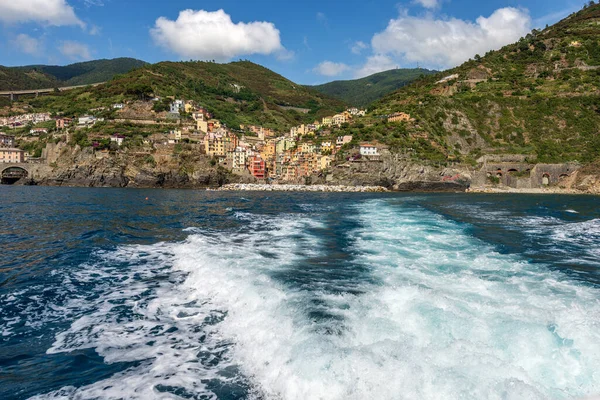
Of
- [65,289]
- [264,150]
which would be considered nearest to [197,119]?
[264,150]

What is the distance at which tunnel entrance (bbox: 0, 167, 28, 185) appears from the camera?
75250 mm

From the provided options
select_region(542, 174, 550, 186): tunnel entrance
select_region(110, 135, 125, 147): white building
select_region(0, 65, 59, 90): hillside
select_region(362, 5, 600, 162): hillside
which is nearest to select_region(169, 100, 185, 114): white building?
select_region(110, 135, 125, 147): white building

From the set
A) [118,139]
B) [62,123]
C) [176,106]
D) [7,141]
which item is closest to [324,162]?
[118,139]

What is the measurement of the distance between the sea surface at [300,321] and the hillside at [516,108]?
71739 mm

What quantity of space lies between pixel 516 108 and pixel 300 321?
333 ft

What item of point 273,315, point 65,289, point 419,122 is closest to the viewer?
point 273,315

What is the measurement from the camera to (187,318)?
21.7ft

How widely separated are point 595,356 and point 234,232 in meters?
13.9

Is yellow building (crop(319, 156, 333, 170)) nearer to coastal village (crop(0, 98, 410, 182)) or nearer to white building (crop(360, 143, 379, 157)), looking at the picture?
coastal village (crop(0, 98, 410, 182))

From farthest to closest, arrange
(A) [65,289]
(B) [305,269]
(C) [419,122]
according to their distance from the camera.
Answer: (C) [419,122] → (B) [305,269] → (A) [65,289]

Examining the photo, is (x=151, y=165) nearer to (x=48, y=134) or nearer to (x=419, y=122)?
(x=48, y=134)

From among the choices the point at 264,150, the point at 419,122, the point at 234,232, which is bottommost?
the point at 234,232

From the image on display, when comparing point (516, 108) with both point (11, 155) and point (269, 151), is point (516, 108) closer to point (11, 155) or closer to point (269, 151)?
point (269, 151)

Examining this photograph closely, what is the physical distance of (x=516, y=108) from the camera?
8731cm
